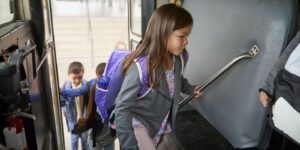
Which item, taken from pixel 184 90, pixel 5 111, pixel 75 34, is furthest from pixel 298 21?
pixel 75 34

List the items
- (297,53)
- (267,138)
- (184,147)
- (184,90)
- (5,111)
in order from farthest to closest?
(184,147)
(184,90)
(267,138)
(297,53)
(5,111)

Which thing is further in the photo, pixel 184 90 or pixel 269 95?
pixel 184 90

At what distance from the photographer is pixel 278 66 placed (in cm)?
121

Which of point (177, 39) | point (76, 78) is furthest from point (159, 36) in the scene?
point (76, 78)

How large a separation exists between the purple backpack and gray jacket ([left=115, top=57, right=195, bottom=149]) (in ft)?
0.12

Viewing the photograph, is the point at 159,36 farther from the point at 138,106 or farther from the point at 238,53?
the point at 238,53

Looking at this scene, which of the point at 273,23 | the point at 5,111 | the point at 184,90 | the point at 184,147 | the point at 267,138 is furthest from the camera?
the point at 184,147

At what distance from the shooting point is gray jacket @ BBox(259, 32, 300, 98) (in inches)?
45.9

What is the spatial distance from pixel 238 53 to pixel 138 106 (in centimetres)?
66

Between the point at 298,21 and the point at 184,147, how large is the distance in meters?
1.14

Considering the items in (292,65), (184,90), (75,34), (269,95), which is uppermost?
(292,65)

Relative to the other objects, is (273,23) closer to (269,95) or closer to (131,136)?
(269,95)

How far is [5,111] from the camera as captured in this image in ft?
3.21

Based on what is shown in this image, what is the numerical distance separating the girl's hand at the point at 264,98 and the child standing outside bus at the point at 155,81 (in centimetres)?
43
